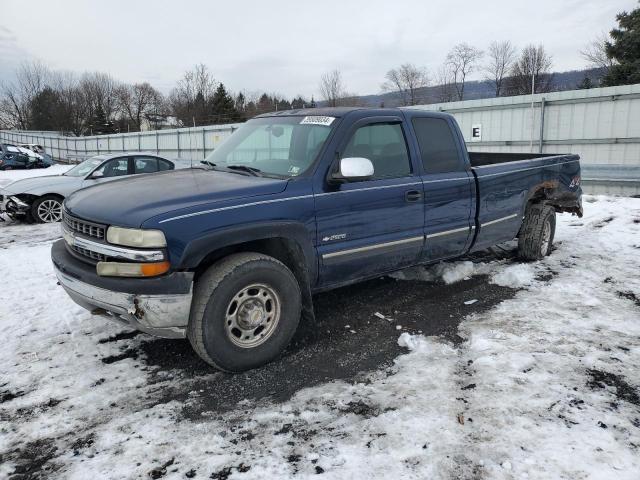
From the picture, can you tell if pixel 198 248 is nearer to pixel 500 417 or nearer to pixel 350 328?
pixel 350 328

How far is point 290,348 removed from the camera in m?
3.93

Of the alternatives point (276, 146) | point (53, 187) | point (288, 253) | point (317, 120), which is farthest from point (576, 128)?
point (53, 187)

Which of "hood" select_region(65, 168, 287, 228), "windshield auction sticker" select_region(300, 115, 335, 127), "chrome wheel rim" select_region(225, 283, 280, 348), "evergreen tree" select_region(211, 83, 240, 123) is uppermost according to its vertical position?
"evergreen tree" select_region(211, 83, 240, 123)

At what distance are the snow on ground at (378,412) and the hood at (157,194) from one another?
3.83ft

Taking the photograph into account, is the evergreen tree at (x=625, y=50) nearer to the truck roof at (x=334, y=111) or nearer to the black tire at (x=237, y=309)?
the truck roof at (x=334, y=111)

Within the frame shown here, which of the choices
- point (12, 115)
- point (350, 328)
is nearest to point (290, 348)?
point (350, 328)

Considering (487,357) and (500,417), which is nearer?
(500,417)

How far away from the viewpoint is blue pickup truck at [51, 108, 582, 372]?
125 inches

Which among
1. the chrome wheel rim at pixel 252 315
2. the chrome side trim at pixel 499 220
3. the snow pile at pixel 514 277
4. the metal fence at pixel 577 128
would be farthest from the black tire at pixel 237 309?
the metal fence at pixel 577 128

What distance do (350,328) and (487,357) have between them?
1190mm

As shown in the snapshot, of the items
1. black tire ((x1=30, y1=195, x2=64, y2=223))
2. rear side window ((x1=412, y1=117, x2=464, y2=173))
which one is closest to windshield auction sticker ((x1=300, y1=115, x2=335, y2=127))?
rear side window ((x1=412, y1=117, x2=464, y2=173))

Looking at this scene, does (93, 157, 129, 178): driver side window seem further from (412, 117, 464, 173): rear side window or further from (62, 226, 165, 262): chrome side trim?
(412, 117, 464, 173): rear side window

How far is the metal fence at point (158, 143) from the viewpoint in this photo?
2564 centimetres

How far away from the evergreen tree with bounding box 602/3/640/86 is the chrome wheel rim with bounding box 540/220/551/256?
29.1 meters
